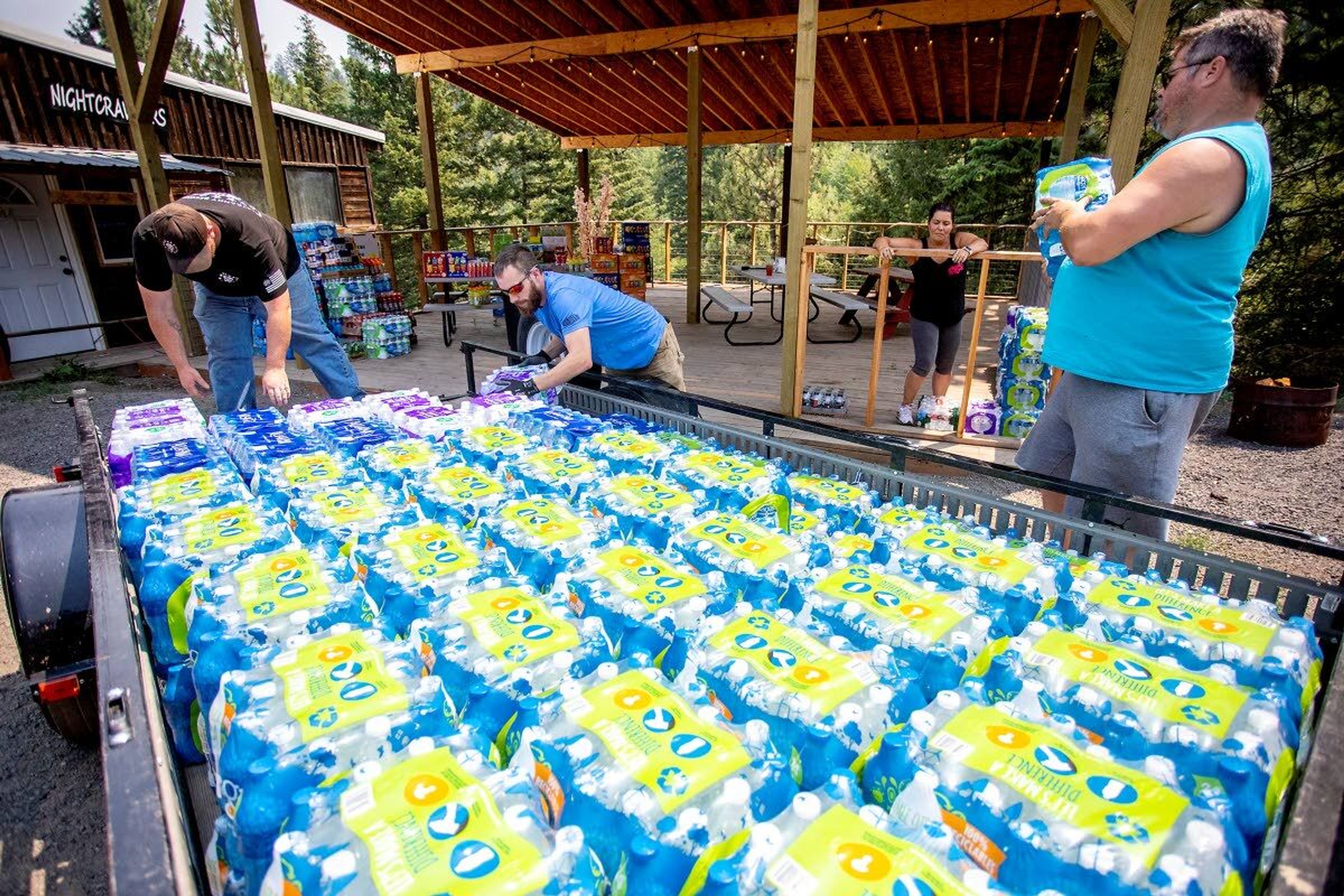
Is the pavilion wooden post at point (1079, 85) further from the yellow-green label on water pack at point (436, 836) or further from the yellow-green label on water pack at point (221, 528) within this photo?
the yellow-green label on water pack at point (436, 836)

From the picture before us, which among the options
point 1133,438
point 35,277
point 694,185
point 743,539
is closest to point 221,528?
point 743,539

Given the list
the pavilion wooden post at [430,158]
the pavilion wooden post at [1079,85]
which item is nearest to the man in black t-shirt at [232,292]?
the pavilion wooden post at [430,158]

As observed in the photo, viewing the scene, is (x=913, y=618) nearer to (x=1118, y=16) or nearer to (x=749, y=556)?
(x=749, y=556)

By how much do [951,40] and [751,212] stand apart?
34.4 meters

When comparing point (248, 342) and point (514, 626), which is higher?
point (248, 342)

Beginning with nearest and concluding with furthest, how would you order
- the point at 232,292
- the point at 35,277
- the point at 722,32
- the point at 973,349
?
the point at 232,292 < the point at 973,349 < the point at 722,32 < the point at 35,277

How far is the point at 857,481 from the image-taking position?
235 cm

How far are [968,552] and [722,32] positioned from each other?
7.91 meters

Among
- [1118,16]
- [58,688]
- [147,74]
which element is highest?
[147,74]

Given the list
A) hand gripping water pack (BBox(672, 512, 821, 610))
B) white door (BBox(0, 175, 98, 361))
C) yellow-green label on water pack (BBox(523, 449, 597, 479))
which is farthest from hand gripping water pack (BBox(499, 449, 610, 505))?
white door (BBox(0, 175, 98, 361))

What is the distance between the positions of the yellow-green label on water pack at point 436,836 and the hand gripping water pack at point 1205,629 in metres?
1.18

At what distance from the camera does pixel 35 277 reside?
937 centimetres

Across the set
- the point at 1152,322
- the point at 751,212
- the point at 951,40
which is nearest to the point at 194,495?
the point at 1152,322

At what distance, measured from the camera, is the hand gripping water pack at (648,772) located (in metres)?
0.90
